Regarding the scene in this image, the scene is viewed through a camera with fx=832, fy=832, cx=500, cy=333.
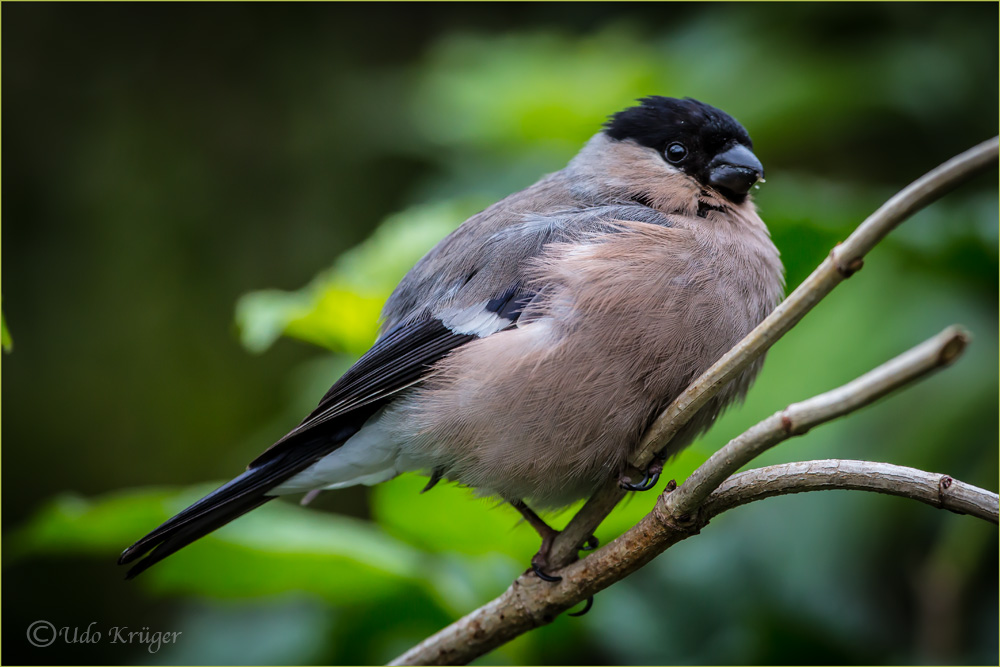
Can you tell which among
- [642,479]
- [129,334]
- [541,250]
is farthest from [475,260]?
[129,334]

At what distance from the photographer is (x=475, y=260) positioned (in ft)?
8.15

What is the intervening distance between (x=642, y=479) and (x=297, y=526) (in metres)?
1.03

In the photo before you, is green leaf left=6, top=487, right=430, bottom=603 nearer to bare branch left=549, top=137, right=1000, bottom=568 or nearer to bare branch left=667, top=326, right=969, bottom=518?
bare branch left=549, top=137, right=1000, bottom=568

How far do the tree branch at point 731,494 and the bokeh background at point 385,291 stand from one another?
37cm

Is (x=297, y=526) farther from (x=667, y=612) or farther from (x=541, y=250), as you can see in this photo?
(x=667, y=612)

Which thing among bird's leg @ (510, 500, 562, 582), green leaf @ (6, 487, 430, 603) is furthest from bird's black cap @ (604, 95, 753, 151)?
green leaf @ (6, 487, 430, 603)

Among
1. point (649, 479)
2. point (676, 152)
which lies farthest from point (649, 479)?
point (676, 152)

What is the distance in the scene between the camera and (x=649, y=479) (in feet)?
7.12

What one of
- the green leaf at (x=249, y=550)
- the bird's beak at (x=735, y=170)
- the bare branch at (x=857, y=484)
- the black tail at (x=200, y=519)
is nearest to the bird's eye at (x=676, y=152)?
the bird's beak at (x=735, y=170)

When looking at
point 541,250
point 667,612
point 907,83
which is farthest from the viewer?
point 907,83

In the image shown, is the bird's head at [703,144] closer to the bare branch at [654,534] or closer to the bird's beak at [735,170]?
the bird's beak at [735,170]

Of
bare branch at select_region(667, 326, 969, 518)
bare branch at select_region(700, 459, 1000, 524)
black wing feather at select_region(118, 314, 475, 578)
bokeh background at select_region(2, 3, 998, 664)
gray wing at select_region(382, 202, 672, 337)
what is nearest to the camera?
bare branch at select_region(667, 326, 969, 518)

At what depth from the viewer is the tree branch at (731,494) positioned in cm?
118

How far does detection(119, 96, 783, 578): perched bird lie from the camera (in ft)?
7.16
